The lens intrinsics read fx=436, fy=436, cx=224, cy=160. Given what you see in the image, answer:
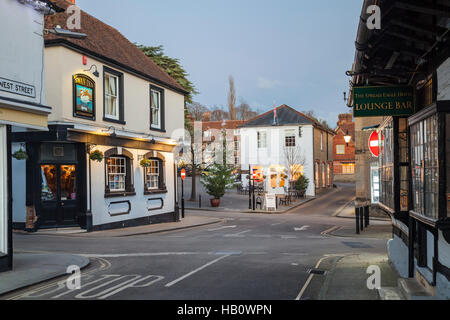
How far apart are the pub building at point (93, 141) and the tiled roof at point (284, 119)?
1095 inches

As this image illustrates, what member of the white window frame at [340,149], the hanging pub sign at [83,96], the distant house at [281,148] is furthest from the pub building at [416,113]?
the white window frame at [340,149]

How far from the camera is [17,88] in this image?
10.2 metres

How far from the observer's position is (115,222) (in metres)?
19.8

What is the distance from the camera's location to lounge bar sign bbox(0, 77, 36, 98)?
9.80 metres

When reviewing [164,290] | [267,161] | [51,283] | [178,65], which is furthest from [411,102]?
[267,161]

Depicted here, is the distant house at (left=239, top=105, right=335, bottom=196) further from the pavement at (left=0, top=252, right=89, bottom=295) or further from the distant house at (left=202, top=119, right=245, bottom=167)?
the pavement at (left=0, top=252, right=89, bottom=295)

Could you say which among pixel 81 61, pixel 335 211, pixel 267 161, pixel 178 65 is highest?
pixel 178 65

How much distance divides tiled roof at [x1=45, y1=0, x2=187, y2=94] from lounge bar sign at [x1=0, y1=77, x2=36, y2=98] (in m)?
6.73

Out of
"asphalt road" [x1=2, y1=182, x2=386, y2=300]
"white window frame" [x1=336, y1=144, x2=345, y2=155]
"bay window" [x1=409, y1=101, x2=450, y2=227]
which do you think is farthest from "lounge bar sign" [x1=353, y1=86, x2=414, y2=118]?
"white window frame" [x1=336, y1=144, x2=345, y2=155]

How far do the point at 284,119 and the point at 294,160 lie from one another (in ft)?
17.1

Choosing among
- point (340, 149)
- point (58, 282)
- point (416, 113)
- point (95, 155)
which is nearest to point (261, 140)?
point (340, 149)

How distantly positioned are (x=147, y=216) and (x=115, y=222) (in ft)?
9.47

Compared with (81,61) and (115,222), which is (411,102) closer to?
(81,61)

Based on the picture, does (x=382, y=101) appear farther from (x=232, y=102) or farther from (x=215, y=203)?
A: (x=232, y=102)
